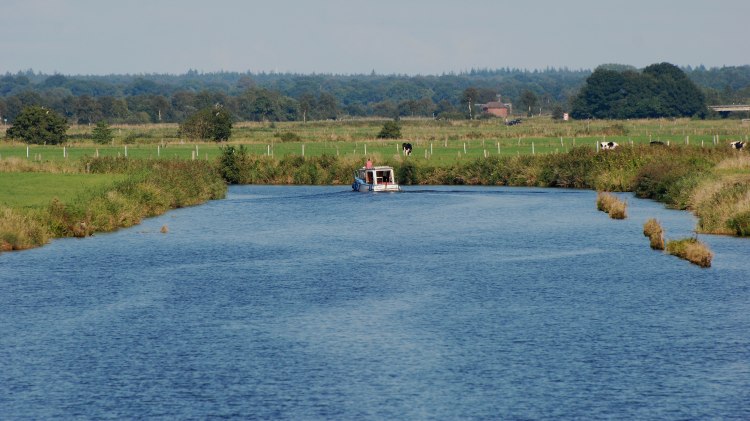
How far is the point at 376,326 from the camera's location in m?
33.9

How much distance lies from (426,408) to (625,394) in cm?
490

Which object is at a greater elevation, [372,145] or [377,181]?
[372,145]

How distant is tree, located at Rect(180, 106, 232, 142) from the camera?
145m

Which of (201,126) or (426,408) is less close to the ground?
(201,126)

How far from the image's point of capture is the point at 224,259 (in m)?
48.9

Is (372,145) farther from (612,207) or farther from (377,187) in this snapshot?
(612,207)

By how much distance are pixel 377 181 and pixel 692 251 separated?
4386 centimetres

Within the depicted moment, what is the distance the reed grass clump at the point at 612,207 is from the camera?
63.4m

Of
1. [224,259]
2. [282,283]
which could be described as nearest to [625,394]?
[282,283]

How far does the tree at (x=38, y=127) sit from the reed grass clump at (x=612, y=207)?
3587 inches

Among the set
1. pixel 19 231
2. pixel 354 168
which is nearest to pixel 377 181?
pixel 354 168

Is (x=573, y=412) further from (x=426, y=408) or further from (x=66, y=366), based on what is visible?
(x=66, y=366)

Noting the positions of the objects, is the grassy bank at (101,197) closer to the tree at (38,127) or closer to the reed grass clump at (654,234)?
the reed grass clump at (654,234)

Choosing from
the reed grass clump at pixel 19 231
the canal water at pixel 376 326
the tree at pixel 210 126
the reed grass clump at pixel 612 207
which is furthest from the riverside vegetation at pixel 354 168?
the tree at pixel 210 126
